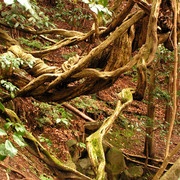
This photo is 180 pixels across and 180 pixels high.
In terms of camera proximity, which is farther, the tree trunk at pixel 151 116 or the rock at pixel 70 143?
the tree trunk at pixel 151 116

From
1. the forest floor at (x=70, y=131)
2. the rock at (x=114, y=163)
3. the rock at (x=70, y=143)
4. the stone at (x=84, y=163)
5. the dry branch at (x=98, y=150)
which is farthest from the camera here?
the rock at (x=114, y=163)

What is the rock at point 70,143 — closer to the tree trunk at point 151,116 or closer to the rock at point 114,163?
the rock at point 114,163

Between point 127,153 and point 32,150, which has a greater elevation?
point 32,150

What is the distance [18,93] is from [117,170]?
3.88 meters

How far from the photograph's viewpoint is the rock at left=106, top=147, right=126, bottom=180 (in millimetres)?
5191

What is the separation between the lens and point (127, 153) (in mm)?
5785

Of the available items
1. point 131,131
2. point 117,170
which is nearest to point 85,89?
point 117,170

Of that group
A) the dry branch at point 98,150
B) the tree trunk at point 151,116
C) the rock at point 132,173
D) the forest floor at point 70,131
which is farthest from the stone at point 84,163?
the dry branch at point 98,150

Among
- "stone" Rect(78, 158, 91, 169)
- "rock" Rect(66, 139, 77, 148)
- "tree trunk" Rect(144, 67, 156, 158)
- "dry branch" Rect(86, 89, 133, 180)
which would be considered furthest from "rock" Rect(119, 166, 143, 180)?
"dry branch" Rect(86, 89, 133, 180)

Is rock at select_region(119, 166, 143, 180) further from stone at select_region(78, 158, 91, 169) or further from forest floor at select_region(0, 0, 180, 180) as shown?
stone at select_region(78, 158, 91, 169)

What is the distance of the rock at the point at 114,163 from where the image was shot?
5191 millimetres

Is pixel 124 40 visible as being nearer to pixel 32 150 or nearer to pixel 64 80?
pixel 64 80

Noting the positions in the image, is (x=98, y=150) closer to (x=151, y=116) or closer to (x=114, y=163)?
(x=114, y=163)

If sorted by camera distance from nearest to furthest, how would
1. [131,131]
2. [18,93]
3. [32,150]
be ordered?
[18,93] → [32,150] → [131,131]
